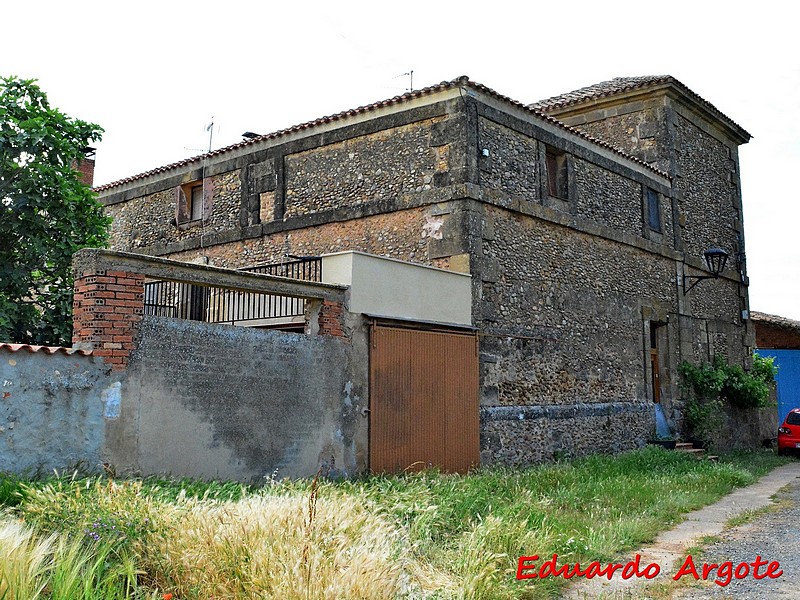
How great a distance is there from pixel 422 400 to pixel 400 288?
1665mm

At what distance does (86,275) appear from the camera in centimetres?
763

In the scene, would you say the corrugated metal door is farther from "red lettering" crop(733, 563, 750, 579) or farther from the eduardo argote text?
"red lettering" crop(733, 563, 750, 579)

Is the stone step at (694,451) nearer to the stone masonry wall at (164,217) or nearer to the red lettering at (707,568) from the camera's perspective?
the red lettering at (707,568)

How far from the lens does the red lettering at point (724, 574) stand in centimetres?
582

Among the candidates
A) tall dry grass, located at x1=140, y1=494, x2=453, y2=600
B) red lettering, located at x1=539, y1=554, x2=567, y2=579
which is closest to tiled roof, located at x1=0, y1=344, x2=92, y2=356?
tall dry grass, located at x1=140, y1=494, x2=453, y2=600

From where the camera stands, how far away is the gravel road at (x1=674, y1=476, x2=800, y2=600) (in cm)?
559

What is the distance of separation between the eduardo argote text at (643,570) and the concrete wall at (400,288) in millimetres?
4868

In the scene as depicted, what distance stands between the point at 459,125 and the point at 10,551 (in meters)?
9.39

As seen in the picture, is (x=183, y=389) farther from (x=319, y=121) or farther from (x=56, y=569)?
(x=319, y=121)

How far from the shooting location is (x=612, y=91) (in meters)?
17.7

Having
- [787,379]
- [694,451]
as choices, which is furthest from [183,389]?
[787,379]

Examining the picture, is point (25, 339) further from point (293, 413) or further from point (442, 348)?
point (442, 348)

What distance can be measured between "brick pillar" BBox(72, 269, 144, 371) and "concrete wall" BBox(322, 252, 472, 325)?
10.2 ft

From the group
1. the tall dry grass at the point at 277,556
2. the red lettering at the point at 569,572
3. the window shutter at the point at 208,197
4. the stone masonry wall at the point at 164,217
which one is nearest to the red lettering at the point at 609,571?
the red lettering at the point at 569,572
